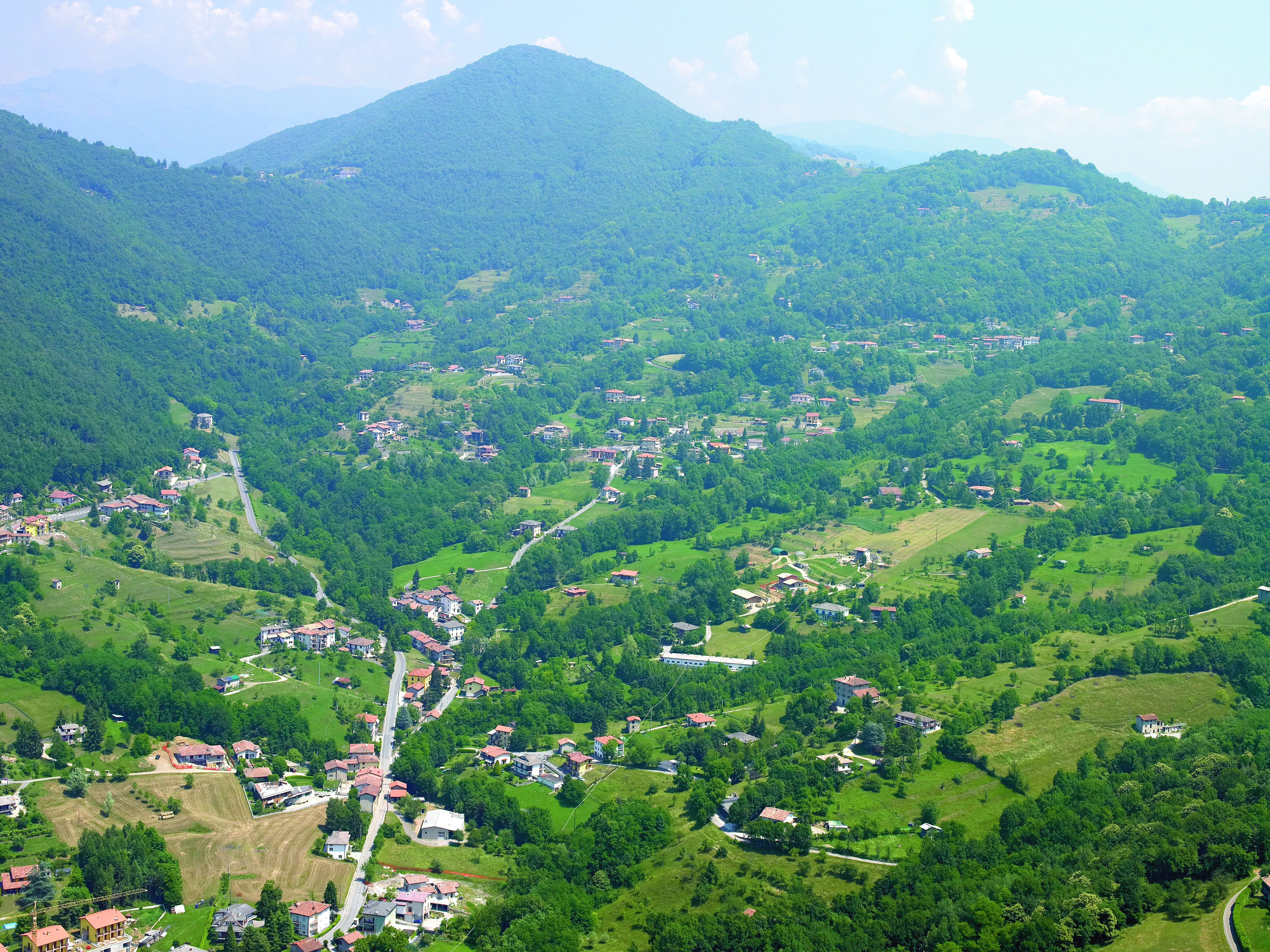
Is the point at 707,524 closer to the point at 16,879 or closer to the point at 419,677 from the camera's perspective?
the point at 419,677

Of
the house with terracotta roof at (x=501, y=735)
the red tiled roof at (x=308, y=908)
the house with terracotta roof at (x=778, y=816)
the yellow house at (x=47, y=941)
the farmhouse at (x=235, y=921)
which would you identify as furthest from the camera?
the house with terracotta roof at (x=501, y=735)

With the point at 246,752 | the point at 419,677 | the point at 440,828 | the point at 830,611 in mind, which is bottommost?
the point at 440,828

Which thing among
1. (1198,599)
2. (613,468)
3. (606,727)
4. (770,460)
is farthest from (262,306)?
(1198,599)

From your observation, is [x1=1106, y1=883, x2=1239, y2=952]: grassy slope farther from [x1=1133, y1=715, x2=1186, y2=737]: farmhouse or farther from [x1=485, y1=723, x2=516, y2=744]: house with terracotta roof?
[x1=485, y1=723, x2=516, y2=744]: house with terracotta roof

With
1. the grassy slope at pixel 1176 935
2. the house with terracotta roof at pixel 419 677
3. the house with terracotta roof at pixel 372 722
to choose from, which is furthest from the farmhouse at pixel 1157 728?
the house with terracotta roof at pixel 419 677

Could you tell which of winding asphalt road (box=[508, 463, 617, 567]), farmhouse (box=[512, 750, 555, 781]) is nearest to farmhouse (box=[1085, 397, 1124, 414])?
winding asphalt road (box=[508, 463, 617, 567])

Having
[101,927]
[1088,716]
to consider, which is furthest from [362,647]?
[1088,716]

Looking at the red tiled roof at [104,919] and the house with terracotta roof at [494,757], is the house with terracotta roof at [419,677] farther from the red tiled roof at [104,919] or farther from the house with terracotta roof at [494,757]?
the red tiled roof at [104,919]

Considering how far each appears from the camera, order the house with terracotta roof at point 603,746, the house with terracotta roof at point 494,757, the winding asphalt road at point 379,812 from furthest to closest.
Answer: the house with terracotta roof at point 494,757 < the house with terracotta roof at point 603,746 < the winding asphalt road at point 379,812
